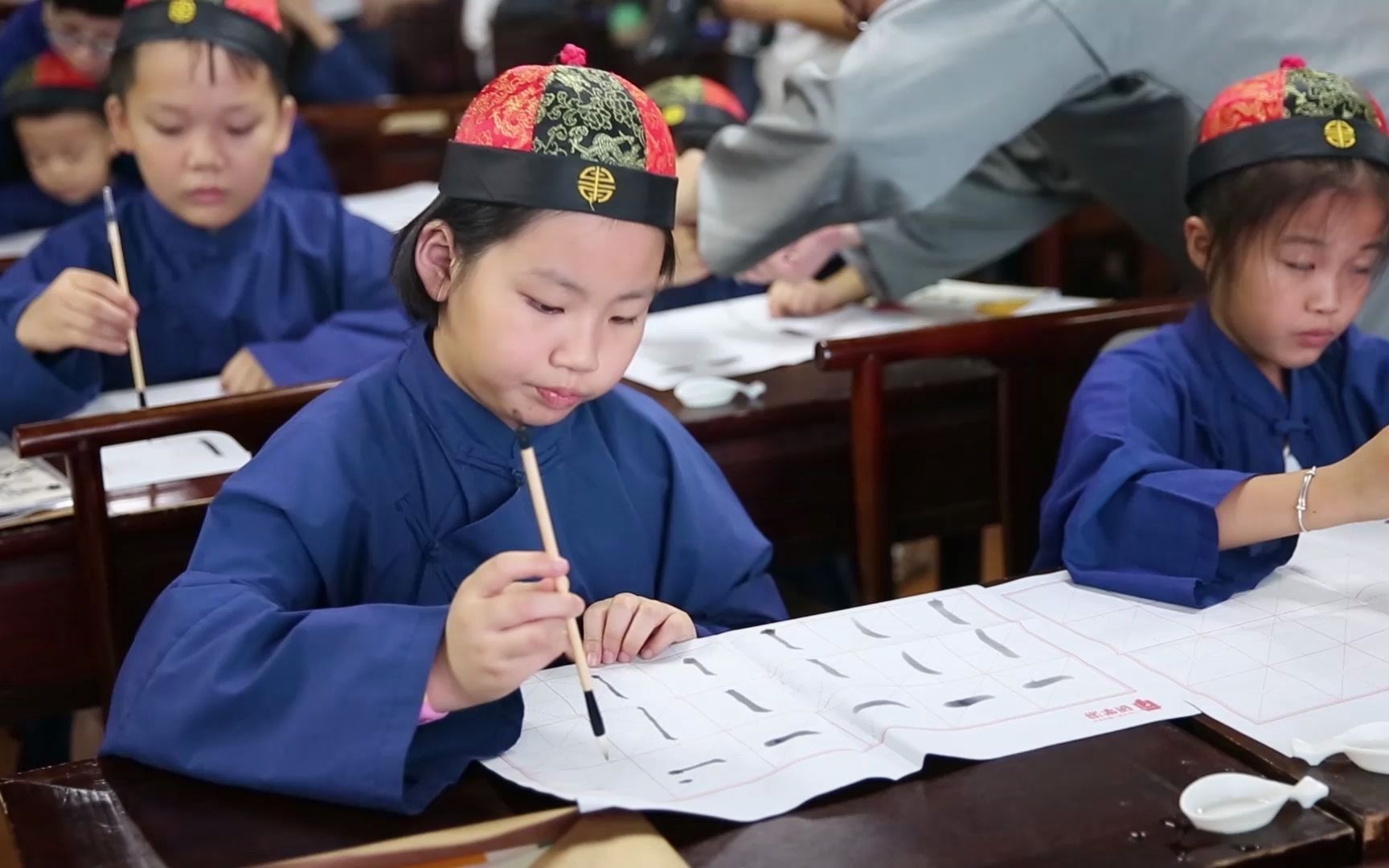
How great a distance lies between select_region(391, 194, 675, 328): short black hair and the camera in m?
1.22

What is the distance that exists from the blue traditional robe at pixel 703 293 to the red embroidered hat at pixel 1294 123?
1288 mm

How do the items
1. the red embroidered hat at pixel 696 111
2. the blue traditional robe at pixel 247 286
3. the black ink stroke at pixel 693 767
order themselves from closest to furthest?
the black ink stroke at pixel 693 767, the blue traditional robe at pixel 247 286, the red embroidered hat at pixel 696 111

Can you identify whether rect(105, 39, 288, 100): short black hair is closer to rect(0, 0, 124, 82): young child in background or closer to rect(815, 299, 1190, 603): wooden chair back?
rect(0, 0, 124, 82): young child in background

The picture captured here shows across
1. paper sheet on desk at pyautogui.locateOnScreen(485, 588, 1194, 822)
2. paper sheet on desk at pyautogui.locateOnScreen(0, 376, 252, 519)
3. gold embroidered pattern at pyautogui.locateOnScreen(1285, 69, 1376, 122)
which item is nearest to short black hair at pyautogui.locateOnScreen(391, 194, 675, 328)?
paper sheet on desk at pyautogui.locateOnScreen(485, 588, 1194, 822)

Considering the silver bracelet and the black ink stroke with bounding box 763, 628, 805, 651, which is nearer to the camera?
the black ink stroke with bounding box 763, 628, 805, 651

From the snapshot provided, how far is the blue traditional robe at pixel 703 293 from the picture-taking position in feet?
9.27

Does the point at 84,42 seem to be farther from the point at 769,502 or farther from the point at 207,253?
the point at 769,502

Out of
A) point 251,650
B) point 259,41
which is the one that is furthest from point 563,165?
point 259,41

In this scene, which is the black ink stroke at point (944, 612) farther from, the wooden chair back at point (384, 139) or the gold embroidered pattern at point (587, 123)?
the wooden chair back at point (384, 139)

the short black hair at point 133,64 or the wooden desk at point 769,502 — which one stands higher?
the short black hair at point 133,64

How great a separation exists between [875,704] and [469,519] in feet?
1.30

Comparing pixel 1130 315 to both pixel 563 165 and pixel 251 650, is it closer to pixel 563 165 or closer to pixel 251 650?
pixel 563 165

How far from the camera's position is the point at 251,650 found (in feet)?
3.47

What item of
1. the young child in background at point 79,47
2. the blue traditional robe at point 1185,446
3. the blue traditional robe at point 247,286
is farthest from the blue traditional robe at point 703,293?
the blue traditional robe at point 1185,446
